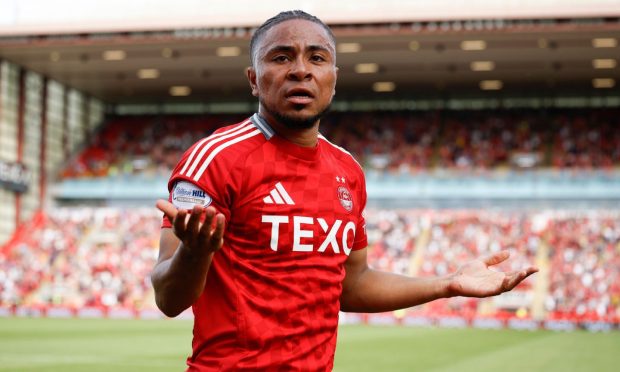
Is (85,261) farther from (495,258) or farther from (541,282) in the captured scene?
(495,258)

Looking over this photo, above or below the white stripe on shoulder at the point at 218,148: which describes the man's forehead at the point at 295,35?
above

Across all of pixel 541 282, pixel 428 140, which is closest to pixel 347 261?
pixel 541 282

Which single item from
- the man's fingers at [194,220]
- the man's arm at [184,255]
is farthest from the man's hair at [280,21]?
the man's fingers at [194,220]

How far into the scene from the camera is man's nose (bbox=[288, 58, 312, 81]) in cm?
335

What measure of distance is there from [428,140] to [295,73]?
1762 inches

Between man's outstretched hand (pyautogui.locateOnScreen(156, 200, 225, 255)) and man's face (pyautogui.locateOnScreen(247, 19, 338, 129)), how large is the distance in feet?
2.23

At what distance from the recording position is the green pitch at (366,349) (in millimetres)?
17859

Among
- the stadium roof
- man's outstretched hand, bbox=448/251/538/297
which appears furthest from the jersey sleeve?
the stadium roof

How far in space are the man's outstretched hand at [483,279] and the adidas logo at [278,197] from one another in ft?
2.98

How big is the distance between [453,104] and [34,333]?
30.4 metres

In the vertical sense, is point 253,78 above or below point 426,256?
above

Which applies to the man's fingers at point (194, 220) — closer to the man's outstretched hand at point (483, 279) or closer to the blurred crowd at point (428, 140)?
the man's outstretched hand at point (483, 279)

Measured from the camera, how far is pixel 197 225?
2.84 metres

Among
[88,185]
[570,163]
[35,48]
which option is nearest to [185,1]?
[35,48]
